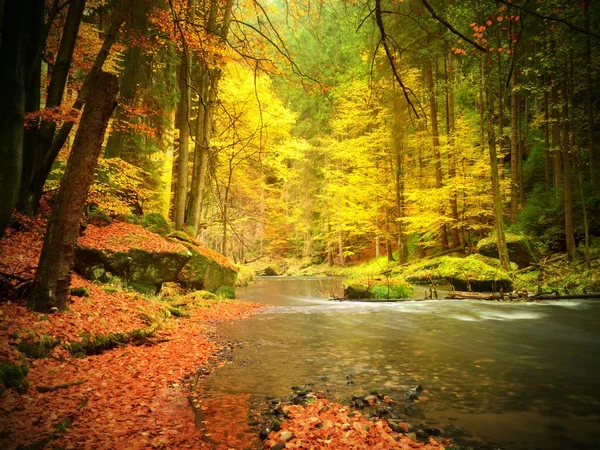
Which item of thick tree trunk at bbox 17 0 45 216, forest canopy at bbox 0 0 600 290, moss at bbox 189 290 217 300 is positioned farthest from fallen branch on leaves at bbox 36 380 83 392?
moss at bbox 189 290 217 300

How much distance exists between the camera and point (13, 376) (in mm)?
3773

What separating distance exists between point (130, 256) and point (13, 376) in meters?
6.59

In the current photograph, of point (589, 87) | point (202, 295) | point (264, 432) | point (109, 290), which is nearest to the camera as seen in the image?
point (264, 432)

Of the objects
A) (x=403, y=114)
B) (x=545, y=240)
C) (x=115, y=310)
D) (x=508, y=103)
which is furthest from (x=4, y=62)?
(x=508, y=103)

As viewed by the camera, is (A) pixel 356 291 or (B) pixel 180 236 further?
(A) pixel 356 291

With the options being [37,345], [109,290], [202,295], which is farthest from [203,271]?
[37,345]

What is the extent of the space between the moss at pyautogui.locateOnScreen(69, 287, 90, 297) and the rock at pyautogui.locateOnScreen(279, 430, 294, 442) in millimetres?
5313

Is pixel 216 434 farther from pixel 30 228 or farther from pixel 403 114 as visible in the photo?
pixel 403 114

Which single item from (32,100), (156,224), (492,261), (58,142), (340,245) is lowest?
(492,261)

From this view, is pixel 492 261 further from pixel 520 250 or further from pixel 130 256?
pixel 130 256

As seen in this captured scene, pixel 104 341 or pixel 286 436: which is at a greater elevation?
pixel 104 341

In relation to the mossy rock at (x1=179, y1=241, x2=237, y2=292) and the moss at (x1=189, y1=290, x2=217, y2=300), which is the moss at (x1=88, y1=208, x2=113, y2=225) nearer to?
the mossy rock at (x1=179, y1=241, x2=237, y2=292)

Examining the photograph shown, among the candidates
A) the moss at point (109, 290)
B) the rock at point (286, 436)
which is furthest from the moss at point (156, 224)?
the rock at point (286, 436)

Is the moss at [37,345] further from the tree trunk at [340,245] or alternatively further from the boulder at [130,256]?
the tree trunk at [340,245]
